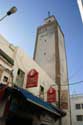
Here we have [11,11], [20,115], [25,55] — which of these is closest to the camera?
[11,11]

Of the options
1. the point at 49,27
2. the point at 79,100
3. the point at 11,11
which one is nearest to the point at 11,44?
the point at 11,11

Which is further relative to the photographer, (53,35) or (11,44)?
(53,35)

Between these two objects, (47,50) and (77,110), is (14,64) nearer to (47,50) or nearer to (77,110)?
(47,50)

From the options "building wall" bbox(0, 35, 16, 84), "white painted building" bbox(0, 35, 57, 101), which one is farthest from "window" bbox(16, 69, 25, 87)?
"building wall" bbox(0, 35, 16, 84)

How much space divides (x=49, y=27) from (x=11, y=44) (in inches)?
656

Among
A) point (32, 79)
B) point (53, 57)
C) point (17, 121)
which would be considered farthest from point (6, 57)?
point (53, 57)

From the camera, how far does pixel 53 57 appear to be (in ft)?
72.1

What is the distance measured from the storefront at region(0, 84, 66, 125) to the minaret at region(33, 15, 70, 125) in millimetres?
6885

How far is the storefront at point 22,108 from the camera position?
7.98 meters

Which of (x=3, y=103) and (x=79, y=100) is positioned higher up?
(x=79, y=100)

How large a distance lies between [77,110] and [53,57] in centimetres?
1346

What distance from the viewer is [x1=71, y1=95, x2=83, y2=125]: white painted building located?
28.1 m

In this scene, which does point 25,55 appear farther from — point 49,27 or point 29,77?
point 49,27

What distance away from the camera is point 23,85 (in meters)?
11.8
